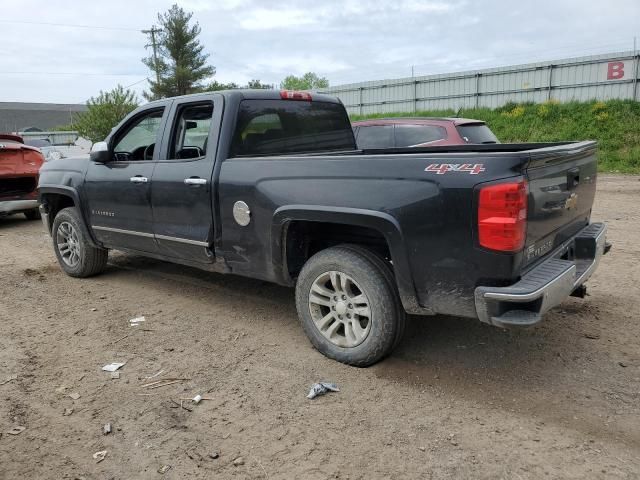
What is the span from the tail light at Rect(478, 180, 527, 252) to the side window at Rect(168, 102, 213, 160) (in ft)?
8.19

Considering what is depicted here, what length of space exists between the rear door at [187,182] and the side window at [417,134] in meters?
4.29

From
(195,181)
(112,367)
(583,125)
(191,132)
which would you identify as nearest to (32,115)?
(583,125)

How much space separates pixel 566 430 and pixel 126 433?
2385 mm

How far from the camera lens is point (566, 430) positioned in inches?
112

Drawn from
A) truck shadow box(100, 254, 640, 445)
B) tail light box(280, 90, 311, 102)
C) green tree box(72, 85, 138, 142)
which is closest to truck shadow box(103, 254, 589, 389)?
truck shadow box(100, 254, 640, 445)

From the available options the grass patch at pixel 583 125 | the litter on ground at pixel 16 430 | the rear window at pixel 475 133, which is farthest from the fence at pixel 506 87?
the litter on ground at pixel 16 430

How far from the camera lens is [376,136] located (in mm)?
8594

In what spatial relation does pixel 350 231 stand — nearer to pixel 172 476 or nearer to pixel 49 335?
pixel 172 476

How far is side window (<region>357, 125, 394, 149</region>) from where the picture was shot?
845 centimetres

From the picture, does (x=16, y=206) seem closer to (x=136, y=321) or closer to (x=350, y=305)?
(x=136, y=321)

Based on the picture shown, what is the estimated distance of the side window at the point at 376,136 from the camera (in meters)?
8.45

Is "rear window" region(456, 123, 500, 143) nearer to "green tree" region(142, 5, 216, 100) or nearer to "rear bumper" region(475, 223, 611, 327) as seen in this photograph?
"rear bumper" region(475, 223, 611, 327)

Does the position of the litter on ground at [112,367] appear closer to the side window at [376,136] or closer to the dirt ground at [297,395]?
the dirt ground at [297,395]

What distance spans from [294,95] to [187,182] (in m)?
1.26
